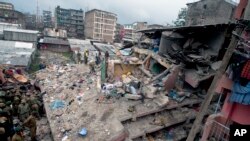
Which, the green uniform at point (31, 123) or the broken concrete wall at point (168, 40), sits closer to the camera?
the green uniform at point (31, 123)

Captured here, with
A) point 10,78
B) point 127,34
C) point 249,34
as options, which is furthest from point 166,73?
point 127,34

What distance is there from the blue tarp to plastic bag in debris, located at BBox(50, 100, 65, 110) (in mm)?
7442

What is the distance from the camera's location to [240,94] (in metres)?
4.55

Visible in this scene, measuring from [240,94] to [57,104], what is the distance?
25.8 feet

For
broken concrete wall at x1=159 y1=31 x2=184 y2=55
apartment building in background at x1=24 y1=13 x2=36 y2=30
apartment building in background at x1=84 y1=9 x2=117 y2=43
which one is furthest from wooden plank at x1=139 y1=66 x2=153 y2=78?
apartment building in background at x1=24 y1=13 x2=36 y2=30

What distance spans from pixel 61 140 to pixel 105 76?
4445 millimetres

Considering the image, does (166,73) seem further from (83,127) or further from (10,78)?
(10,78)

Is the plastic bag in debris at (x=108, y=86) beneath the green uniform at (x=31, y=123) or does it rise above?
above

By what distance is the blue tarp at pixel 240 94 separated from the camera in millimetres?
4402

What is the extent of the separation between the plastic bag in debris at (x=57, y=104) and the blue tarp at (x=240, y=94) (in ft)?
24.4

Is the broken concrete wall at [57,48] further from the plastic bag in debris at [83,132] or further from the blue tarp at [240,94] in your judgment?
the blue tarp at [240,94]

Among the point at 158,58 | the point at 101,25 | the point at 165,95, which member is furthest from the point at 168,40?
the point at 101,25

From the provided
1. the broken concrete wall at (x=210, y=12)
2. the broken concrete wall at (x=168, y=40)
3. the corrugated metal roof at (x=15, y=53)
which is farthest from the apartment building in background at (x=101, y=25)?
the broken concrete wall at (x=168, y=40)

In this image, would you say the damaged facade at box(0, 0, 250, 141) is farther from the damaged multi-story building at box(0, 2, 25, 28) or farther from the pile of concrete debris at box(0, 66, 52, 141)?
the damaged multi-story building at box(0, 2, 25, 28)
